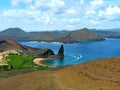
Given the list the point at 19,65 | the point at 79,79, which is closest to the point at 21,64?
the point at 19,65

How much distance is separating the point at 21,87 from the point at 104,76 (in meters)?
6.47

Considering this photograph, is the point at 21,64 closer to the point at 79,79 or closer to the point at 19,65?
the point at 19,65

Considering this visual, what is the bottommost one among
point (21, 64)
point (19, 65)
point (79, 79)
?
point (21, 64)

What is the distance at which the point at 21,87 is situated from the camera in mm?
27562

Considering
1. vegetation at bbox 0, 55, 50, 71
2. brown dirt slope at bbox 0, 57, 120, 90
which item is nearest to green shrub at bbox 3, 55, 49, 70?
vegetation at bbox 0, 55, 50, 71

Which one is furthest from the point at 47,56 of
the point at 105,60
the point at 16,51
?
the point at 105,60

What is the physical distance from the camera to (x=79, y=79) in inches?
1053

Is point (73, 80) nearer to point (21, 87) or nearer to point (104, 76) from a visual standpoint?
point (104, 76)

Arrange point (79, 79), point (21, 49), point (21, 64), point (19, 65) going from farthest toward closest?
point (21, 49) → point (21, 64) → point (19, 65) → point (79, 79)

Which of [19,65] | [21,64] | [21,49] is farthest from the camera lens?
[21,49]

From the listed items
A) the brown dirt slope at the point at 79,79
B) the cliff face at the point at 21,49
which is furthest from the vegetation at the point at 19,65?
the brown dirt slope at the point at 79,79

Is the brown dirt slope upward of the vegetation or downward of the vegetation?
upward

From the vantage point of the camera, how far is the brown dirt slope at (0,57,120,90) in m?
25.1

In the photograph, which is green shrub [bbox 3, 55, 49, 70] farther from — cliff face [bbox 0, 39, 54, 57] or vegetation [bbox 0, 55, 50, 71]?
cliff face [bbox 0, 39, 54, 57]
